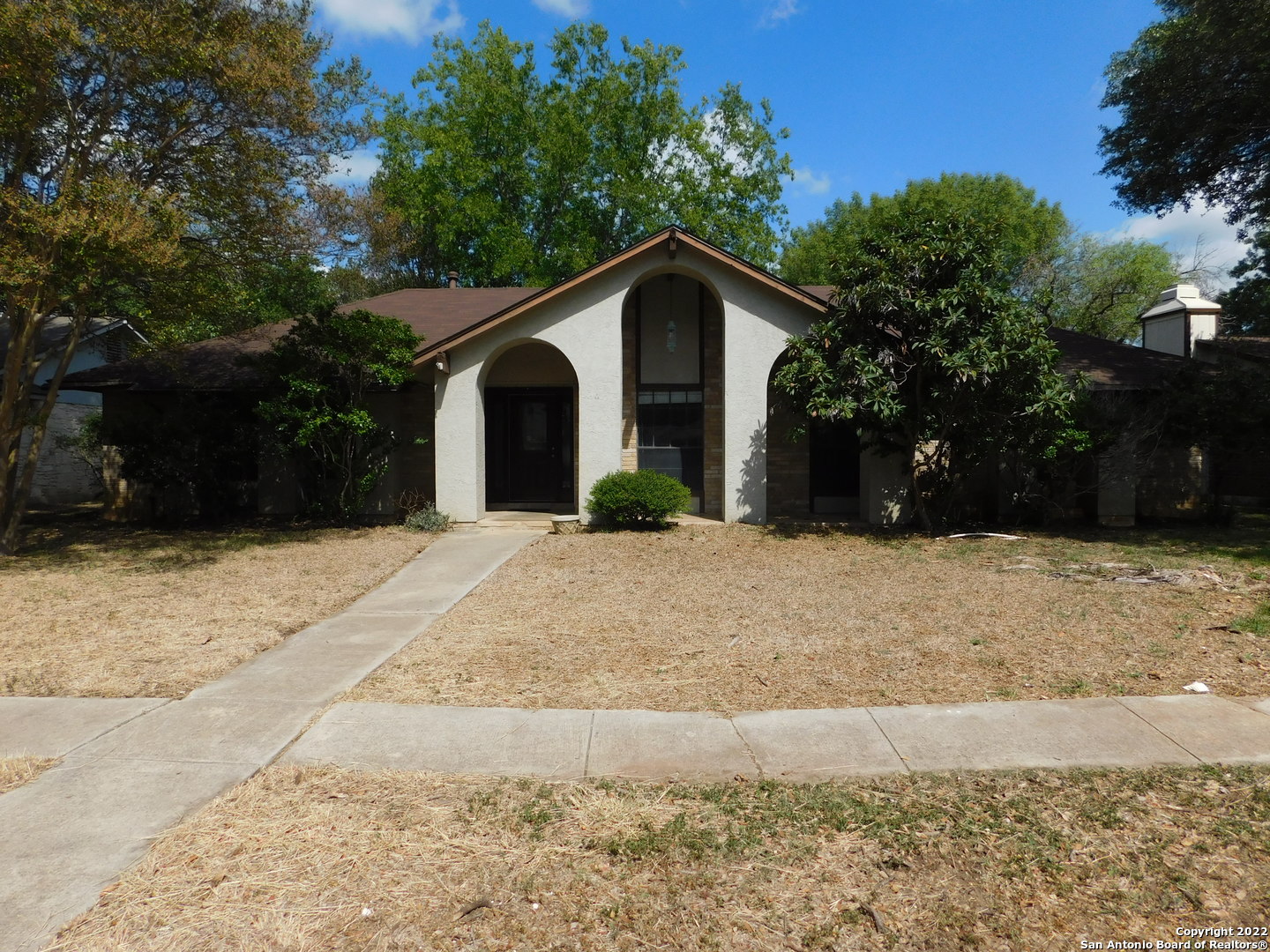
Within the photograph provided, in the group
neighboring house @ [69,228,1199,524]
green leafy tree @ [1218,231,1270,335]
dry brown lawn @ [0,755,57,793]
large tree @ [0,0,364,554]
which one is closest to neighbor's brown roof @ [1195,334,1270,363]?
neighboring house @ [69,228,1199,524]

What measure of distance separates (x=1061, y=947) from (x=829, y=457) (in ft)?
42.4

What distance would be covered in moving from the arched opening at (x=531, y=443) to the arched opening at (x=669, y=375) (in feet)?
4.90

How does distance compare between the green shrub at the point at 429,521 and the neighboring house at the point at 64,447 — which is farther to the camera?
the neighboring house at the point at 64,447

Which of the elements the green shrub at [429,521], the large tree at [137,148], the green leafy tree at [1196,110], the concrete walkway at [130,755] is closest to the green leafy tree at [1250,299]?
the green leafy tree at [1196,110]

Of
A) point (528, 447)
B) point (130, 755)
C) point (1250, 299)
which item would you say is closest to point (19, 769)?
point (130, 755)

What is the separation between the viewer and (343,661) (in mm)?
6488

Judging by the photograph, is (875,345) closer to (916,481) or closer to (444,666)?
(916,481)

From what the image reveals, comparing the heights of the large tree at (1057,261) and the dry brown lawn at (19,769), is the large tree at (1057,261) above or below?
above

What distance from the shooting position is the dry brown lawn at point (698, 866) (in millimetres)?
3053

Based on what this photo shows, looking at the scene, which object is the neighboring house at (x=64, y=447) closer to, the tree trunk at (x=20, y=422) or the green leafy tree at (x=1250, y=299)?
the tree trunk at (x=20, y=422)

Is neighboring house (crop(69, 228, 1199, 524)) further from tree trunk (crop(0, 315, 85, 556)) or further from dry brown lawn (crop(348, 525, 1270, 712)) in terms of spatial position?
dry brown lawn (crop(348, 525, 1270, 712))

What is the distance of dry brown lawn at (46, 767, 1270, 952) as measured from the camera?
3.05m

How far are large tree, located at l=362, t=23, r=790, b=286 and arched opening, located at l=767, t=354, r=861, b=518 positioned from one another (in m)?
17.6

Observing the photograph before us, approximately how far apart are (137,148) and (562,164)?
2228 centimetres
